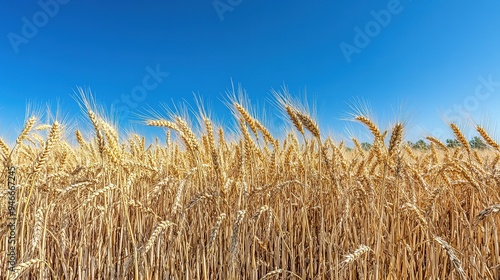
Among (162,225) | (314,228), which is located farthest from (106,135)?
(314,228)

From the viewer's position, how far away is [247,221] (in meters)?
1.92

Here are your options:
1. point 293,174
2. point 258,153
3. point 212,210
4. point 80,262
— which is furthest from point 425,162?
point 80,262

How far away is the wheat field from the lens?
1.60 metres

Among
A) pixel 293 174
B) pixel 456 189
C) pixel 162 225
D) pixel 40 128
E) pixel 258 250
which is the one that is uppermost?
pixel 40 128

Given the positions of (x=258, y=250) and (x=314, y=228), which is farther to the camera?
(x=314, y=228)

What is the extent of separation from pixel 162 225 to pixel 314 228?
134 cm

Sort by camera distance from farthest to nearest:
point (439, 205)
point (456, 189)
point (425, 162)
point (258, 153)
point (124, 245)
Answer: point (425, 162)
point (456, 189)
point (258, 153)
point (439, 205)
point (124, 245)

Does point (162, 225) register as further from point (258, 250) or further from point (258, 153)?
point (258, 153)

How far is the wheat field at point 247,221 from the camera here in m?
1.60

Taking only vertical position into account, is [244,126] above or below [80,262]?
above

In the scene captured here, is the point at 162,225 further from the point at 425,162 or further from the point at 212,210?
the point at 425,162

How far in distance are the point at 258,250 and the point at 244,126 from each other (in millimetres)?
981

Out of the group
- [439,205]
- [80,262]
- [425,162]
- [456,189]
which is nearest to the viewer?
[80,262]

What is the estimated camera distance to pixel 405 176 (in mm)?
2486
